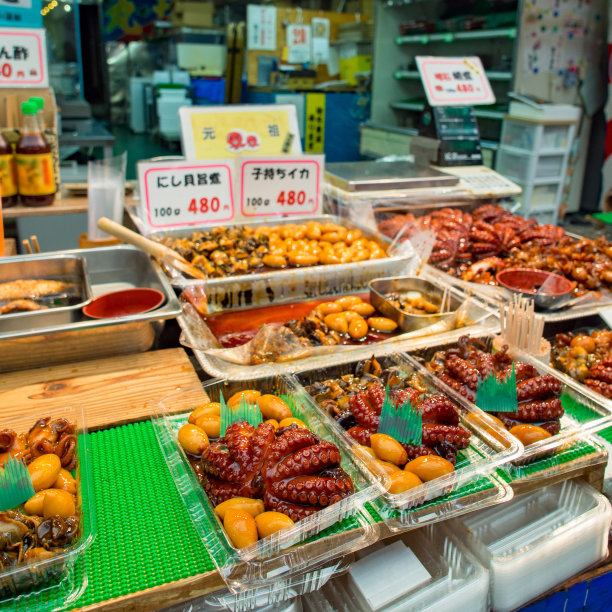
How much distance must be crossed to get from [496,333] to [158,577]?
1.30 meters

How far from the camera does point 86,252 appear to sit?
7.54 feet

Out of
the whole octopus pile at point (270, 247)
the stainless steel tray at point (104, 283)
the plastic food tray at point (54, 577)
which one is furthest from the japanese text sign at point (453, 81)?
the plastic food tray at point (54, 577)

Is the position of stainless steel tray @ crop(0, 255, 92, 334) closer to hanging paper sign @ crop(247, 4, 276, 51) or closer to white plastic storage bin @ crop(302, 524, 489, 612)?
white plastic storage bin @ crop(302, 524, 489, 612)

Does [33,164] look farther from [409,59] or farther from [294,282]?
[409,59]

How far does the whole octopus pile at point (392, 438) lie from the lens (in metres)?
1.18

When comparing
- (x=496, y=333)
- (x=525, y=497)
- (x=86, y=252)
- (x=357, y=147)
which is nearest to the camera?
(x=525, y=497)

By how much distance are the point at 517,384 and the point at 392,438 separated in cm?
40

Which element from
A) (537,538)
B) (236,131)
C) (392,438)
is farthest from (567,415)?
(236,131)

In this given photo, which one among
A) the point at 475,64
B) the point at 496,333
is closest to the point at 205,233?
the point at 496,333

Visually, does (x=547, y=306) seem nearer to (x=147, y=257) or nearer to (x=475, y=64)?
(x=147, y=257)

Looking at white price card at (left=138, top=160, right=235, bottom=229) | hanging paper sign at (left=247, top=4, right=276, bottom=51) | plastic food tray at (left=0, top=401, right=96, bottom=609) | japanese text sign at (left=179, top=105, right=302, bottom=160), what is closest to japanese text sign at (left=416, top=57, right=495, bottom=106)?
japanese text sign at (left=179, top=105, right=302, bottom=160)

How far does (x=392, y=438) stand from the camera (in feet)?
4.09

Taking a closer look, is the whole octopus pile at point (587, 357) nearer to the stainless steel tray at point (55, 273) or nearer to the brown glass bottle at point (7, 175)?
the stainless steel tray at point (55, 273)

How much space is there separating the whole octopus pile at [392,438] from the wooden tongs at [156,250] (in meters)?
0.86
